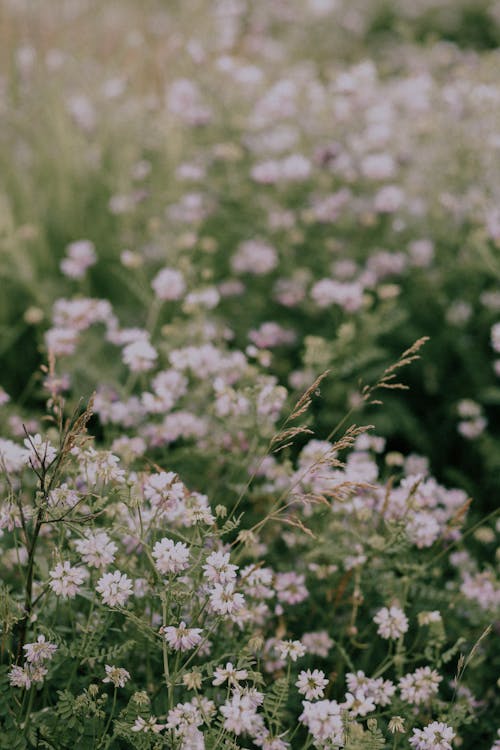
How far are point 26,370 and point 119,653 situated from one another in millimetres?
1492

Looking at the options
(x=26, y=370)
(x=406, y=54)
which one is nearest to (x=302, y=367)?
(x=26, y=370)

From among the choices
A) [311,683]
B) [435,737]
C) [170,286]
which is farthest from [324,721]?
[170,286]

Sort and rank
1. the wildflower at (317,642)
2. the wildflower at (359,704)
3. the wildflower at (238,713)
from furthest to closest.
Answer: the wildflower at (317,642) < the wildflower at (359,704) < the wildflower at (238,713)

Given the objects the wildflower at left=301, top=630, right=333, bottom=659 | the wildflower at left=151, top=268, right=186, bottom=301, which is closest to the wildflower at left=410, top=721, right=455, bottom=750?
the wildflower at left=301, top=630, right=333, bottom=659

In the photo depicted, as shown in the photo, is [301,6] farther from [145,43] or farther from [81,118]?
[81,118]

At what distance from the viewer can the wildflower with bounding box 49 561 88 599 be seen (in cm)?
127

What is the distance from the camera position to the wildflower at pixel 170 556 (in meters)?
1.25

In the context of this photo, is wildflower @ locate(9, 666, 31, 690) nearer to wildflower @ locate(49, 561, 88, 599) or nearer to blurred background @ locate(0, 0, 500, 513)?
wildflower @ locate(49, 561, 88, 599)

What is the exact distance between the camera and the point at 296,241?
264cm

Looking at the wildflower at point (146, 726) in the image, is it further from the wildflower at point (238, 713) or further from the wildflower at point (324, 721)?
the wildflower at point (324, 721)

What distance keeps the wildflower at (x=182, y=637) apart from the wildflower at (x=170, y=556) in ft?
0.30

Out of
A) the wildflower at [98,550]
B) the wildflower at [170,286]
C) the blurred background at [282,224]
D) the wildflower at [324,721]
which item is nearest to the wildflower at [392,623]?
the wildflower at [324,721]

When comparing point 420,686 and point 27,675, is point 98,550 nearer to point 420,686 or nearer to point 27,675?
point 27,675

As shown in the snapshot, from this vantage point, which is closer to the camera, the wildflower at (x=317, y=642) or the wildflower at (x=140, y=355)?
the wildflower at (x=317, y=642)
